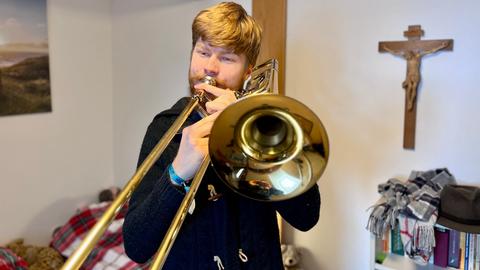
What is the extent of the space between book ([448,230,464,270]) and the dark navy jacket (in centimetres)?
84

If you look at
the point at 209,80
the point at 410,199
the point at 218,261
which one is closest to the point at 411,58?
the point at 410,199

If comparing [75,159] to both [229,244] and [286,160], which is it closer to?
[229,244]

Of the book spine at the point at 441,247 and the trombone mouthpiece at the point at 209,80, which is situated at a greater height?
the trombone mouthpiece at the point at 209,80

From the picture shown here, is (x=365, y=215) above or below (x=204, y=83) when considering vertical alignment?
below

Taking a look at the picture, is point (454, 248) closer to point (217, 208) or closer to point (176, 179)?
point (217, 208)

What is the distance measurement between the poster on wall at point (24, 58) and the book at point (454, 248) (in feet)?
7.13

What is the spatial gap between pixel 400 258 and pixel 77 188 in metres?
1.96

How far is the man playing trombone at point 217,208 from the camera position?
2.59ft

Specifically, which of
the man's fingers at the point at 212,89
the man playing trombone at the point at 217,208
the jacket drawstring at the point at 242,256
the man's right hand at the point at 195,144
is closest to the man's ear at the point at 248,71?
the man playing trombone at the point at 217,208

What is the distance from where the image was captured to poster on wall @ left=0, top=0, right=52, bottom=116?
2.05 metres

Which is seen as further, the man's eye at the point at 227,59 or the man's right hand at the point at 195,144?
the man's eye at the point at 227,59

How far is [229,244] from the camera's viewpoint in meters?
0.83

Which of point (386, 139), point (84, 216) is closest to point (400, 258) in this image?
point (386, 139)

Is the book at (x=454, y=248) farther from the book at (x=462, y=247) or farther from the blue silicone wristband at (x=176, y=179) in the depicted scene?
the blue silicone wristband at (x=176, y=179)
